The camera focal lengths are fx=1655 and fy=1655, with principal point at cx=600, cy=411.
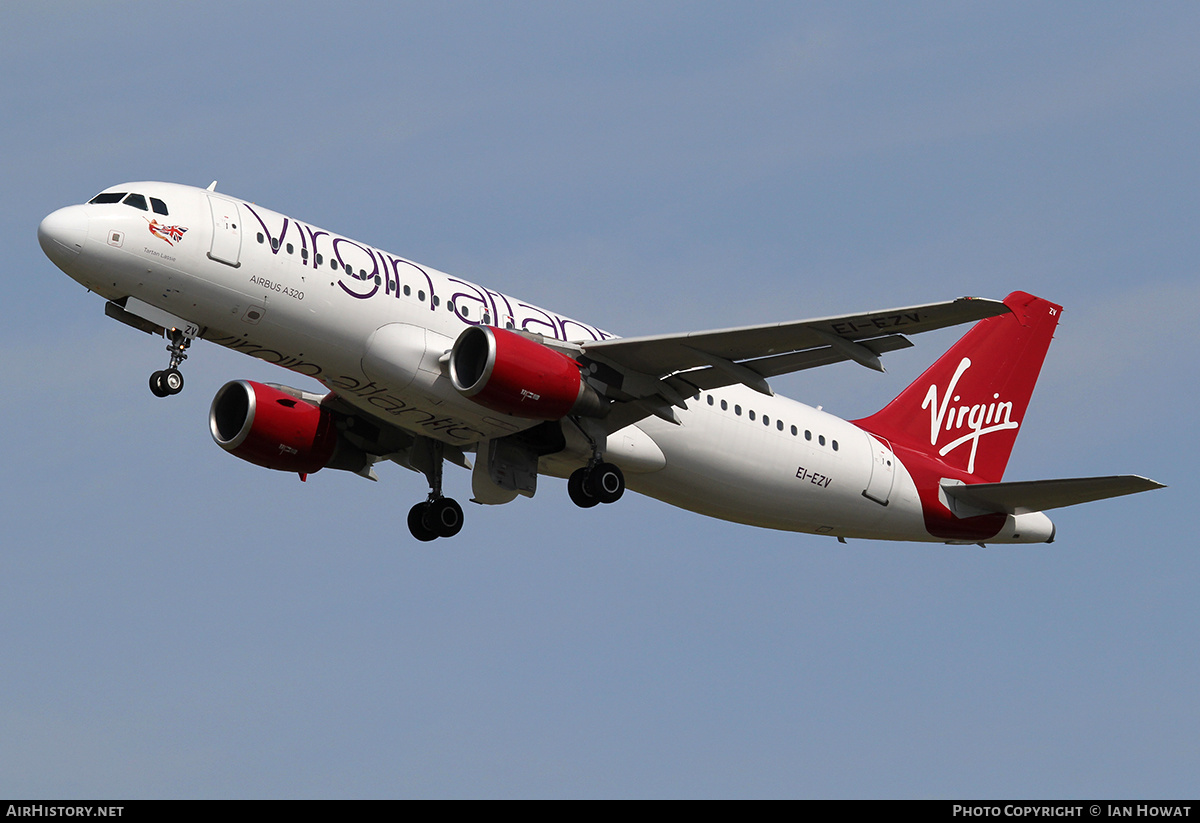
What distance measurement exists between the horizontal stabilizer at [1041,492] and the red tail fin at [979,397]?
1561 mm

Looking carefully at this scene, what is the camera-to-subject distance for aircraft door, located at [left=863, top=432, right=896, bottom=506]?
126 ft

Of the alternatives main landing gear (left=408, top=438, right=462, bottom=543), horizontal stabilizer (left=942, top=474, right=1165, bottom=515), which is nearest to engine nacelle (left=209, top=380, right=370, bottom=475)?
main landing gear (left=408, top=438, right=462, bottom=543)

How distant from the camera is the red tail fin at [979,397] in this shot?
134 ft

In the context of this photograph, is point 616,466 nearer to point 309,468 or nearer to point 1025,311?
point 309,468

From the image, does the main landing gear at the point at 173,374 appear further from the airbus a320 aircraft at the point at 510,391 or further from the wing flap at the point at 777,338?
the wing flap at the point at 777,338

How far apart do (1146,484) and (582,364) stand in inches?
467

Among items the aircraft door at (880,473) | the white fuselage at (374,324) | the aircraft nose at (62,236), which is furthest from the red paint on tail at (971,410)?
the aircraft nose at (62,236)

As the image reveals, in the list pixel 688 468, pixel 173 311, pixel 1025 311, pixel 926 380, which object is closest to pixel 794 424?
pixel 688 468

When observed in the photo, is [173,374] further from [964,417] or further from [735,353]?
[964,417]

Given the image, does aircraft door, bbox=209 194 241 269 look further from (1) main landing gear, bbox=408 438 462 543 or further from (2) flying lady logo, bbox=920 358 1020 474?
(2) flying lady logo, bbox=920 358 1020 474

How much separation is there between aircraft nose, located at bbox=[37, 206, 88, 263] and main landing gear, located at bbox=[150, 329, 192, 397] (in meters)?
2.29

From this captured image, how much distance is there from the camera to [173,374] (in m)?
30.5

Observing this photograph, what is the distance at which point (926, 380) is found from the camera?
41.9 m

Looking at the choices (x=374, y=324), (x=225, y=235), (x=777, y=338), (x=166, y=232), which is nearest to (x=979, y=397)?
(x=777, y=338)
